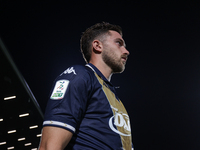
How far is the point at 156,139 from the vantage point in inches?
543

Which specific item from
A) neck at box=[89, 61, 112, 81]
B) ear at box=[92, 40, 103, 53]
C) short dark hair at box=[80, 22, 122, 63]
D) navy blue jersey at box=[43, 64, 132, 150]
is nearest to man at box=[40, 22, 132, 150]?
navy blue jersey at box=[43, 64, 132, 150]

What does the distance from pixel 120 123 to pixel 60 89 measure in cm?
39

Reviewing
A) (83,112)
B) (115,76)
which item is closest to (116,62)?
(83,112)

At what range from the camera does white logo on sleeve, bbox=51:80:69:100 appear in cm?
89

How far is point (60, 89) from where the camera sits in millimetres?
907

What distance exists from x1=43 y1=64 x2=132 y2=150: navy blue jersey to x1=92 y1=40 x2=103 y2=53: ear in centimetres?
51

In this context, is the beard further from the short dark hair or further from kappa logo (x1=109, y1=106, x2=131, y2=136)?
kappa logo (x1=109, y1=106, x2=131, y2=136)

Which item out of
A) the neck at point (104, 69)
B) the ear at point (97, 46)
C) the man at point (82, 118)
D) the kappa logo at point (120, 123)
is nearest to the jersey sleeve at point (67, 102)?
the man at point (82, 118)

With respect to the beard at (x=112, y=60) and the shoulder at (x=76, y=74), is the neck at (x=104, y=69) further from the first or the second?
the shoulder at (x=76, y=74)

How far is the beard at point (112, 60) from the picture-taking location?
1.43m

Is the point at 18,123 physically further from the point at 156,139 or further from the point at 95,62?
the point at 156,139

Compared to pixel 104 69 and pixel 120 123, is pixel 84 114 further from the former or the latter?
pixel 104 69

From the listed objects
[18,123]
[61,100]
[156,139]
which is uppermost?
[61,100]

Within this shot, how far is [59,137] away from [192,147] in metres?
15.0
